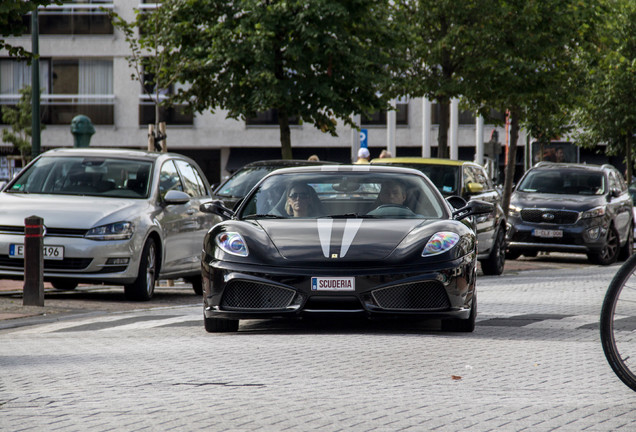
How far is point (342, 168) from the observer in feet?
35.5

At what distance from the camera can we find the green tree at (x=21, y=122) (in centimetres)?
4906

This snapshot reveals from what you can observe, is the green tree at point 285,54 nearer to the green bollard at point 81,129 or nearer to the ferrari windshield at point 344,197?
the green bollard at point 81,129

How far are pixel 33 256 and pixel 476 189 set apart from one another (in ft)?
25.5

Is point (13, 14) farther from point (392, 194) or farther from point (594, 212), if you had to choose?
point (594, 212)

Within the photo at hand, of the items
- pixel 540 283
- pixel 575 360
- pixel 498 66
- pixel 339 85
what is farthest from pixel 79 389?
pixel 498 66

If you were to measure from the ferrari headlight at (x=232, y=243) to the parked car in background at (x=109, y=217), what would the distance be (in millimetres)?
3795

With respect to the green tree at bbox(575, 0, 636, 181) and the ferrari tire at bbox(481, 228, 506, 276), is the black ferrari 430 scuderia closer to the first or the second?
the ferrari tire at bbox(481, 228, 506, 276)

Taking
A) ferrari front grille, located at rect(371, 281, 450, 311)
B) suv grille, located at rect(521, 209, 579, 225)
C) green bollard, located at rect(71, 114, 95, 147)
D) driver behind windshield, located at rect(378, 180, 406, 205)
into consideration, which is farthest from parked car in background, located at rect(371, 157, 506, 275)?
green bollard, located at rect(71, 114, 95, 147)

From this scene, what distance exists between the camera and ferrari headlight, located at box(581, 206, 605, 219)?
23078 millimetres

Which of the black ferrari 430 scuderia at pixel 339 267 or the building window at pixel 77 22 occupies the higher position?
the building window at pixel 77 22

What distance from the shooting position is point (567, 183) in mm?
24203

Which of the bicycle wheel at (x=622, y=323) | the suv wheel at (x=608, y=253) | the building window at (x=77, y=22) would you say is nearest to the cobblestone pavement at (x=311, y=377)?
the bicycle wheel at (x=622, y=323)

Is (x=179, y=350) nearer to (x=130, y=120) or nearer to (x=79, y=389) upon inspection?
(x=79, y=389)

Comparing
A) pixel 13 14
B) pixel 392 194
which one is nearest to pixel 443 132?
pixel 13 14
